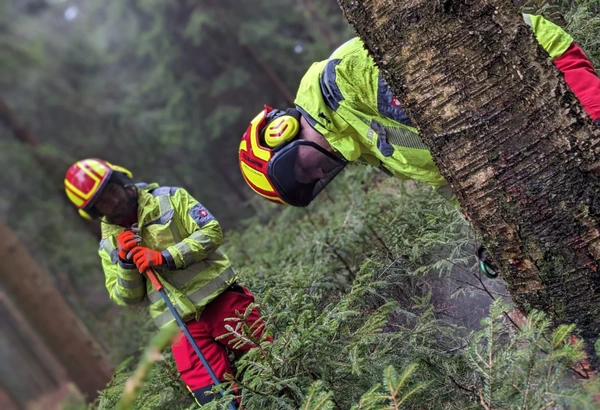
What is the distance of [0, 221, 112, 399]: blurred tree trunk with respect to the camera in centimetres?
870

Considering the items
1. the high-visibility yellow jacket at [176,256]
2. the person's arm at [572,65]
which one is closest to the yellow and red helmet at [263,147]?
the high-visibility yellow jacket at [176,256]

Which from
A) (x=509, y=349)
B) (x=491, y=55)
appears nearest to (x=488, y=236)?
(x=509, y=349)

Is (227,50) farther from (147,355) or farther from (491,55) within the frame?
(147,355)

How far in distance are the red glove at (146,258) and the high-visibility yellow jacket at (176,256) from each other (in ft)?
0.26

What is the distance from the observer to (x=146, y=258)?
3969 millimetres

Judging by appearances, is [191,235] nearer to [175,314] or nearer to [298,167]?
[175,314]

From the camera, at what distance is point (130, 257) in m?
4.09

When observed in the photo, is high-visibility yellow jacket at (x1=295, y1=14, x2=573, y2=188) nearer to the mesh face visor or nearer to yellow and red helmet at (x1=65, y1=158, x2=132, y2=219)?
the mesh face visor

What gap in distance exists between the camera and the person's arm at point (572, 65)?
2.41 meters

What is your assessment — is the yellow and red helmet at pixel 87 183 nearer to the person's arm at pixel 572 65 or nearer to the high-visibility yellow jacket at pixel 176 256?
the high-visibility yellow jacket at pixel 176 256

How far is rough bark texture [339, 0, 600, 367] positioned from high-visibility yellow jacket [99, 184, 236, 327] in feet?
7.70

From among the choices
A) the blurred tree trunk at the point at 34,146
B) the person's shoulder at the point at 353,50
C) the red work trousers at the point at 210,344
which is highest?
the blurred tree trunk at the point at 34,146

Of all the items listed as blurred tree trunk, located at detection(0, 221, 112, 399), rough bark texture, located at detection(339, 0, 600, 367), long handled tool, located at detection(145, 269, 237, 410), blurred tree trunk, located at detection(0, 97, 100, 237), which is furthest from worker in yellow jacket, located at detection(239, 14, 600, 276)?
blurred tree trunk, located at detection(0, 97, 100, 237)

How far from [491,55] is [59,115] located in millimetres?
16096
